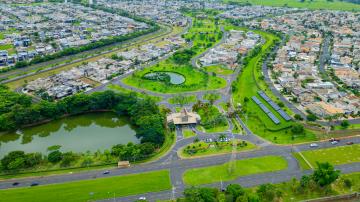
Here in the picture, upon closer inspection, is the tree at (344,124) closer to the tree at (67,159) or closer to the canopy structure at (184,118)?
the canopy structure at (184,118)

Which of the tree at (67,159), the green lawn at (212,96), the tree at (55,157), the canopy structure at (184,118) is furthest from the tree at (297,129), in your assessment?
the tree at (55,157)

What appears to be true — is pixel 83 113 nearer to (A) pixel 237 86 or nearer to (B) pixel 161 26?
(A) pixel 237 86

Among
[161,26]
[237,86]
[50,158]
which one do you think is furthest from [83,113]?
[161,26]

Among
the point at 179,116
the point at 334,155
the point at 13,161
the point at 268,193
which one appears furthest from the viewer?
the point at 179,116

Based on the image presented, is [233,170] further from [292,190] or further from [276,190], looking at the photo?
[292,190]

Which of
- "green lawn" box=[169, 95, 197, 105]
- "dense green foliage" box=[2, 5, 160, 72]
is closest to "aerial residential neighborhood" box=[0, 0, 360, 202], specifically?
"green lawn" box=[169, 95, 197, 105]

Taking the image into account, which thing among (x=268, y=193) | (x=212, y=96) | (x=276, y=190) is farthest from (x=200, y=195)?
(x=212, y=96)
